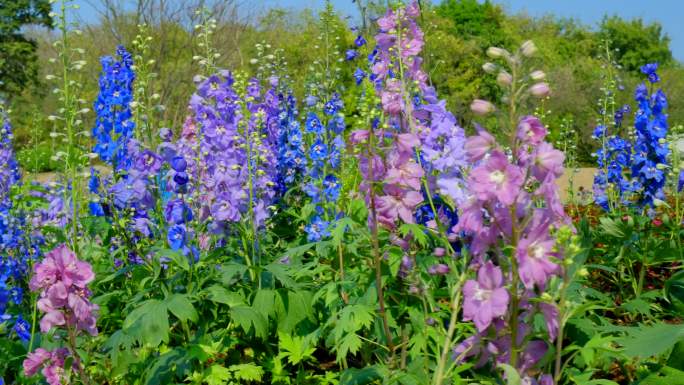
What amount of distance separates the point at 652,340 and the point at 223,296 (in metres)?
1.72

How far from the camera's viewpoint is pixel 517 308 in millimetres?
1904

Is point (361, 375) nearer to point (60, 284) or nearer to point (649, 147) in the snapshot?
point (60, 284)

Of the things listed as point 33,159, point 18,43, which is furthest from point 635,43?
point 33,159

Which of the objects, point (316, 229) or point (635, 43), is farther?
point (635, 43)

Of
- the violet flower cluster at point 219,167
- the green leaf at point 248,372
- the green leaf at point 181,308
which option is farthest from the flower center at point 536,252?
the violet flower cluster at point 219,167

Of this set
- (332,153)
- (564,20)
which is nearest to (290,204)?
(332,153)

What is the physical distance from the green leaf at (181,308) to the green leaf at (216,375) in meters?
0.43

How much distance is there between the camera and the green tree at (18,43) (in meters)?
24.7

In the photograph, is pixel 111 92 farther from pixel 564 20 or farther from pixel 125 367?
pixel 564 20

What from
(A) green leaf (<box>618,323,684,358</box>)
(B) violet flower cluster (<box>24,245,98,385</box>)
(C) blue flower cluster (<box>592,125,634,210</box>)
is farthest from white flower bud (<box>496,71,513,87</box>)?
(C) blue flower cluster (<box>592,125,634,210</box>)

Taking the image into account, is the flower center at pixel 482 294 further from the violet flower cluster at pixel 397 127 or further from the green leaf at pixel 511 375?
the violet flower cluster at pixel 397 127

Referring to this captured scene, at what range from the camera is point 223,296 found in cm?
308

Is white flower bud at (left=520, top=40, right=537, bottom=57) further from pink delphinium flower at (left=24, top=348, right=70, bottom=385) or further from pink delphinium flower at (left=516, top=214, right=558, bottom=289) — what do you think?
pink delphinium flower at (left=24, top=348, right=70, bottom=385)

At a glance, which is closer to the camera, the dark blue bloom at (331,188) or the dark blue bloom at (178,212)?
the dark blue bloom at (178,212)
